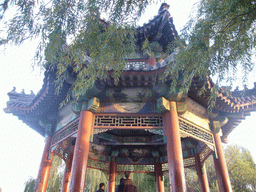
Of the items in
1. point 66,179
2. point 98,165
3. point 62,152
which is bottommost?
point 66,179

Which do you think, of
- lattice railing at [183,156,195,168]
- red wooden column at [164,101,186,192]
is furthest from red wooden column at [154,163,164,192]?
red wooden column at [164,101,186,192]

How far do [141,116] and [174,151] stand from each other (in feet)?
4.83

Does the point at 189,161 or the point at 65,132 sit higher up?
the point at 65,132

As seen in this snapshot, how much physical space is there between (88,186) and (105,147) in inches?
199

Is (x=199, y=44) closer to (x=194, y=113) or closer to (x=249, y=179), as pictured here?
(x=194, y=113)

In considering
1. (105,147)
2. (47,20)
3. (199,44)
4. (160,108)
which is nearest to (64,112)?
(105,147)

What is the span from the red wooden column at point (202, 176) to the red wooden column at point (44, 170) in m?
5.66

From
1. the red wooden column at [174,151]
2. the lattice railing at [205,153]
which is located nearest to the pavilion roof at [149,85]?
the red wooden column at [174,151]

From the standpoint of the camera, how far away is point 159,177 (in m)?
9.31

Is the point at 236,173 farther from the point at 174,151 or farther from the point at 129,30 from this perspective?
the point at 129,30

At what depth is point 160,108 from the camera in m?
6.17

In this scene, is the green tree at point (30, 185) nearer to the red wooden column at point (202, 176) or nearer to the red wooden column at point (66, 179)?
the red wooden column at point (66, 179)

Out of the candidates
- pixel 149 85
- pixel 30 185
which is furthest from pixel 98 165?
pixel 30 185

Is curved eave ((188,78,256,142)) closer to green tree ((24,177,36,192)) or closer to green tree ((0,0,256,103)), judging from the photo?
green tree ((0,0,256,103))
